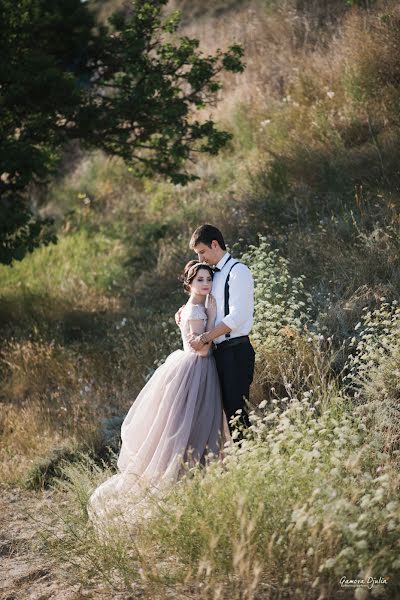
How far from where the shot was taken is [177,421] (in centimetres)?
554

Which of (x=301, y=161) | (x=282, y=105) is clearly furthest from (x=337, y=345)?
(x=282, y=105)

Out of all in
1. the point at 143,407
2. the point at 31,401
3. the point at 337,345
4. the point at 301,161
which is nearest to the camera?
the point at 143,407

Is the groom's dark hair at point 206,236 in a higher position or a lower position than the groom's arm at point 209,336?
higher

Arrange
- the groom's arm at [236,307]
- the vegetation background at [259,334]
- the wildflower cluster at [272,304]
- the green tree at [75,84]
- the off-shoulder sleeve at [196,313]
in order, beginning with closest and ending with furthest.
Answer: the vegetation background at [259,334], the groom's arm at [236,307], the off-shoulder sleeve at [196,313], the wildflower cluster at [272,304], the green tree at [75,84]

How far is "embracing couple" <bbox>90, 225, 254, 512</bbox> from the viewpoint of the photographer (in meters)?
5.48

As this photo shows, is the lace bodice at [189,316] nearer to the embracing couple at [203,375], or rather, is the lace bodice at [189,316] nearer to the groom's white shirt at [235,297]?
the embracing couple at [203,375]

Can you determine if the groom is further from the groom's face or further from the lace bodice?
the lace bodice

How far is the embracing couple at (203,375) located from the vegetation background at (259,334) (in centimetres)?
49

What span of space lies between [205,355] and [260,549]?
1.89m

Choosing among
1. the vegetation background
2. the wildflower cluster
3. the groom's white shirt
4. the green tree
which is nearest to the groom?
the groom's white shirt

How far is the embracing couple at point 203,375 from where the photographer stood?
5.48m

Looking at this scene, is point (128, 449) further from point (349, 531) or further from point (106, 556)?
point (349, 531)

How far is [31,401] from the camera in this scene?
8.56 m

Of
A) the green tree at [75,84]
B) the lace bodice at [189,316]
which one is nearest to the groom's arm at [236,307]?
the lace bodice at [189,316]
